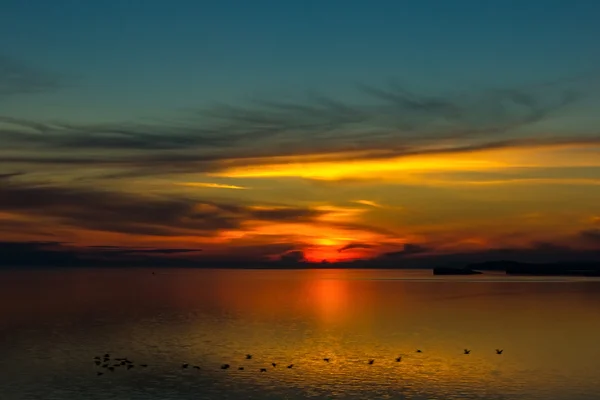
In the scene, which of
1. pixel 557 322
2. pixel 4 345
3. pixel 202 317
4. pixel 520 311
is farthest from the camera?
pixel 520 311

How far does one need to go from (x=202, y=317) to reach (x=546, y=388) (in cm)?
5269

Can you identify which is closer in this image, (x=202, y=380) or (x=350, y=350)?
(x=202, y=380)

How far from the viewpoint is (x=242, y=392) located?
133 feet

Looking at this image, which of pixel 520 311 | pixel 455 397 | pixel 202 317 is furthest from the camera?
pixel 520 311

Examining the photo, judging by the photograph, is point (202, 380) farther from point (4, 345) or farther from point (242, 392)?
point (4, 345)

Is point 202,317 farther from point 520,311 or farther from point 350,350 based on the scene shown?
point 520,311

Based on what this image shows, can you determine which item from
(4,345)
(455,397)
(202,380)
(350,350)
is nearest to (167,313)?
(4,345)

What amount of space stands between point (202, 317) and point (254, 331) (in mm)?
18211

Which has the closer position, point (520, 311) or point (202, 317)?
point (202, 317)

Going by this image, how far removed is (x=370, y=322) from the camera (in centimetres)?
7988

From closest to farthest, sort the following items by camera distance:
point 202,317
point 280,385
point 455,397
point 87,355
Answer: point 455,397, point 280,385, point 87,355, point 202,317

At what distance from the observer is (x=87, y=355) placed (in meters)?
54.0

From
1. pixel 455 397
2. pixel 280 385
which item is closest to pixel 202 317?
pixel 280 385

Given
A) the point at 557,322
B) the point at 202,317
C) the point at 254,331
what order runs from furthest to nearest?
the point at 202,317
the point at 557,322
the point at 254,331
